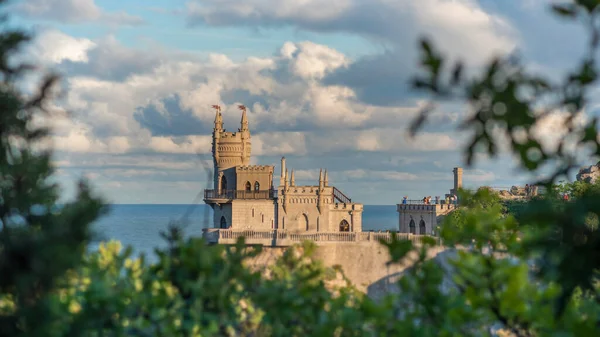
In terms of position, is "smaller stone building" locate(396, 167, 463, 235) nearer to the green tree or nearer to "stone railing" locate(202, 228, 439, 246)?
"stone railing" locate(202, 228, 439, 246)

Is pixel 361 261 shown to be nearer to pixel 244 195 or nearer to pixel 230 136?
pixel 244 195

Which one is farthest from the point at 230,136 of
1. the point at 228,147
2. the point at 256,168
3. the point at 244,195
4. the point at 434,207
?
the point at 434,207

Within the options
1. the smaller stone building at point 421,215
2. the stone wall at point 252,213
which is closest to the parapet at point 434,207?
the smaller stone building at point 421,215

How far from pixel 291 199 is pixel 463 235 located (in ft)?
176

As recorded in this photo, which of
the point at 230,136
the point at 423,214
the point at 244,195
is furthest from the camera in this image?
the point at 423,214

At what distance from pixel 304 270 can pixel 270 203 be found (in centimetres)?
5138

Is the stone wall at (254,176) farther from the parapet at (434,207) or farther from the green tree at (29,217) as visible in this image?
the green tree at (29,217)

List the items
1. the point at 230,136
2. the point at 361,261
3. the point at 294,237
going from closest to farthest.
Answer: the point at 361,261
the point at 294,237
the point at 230,136

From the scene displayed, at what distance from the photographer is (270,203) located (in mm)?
67438

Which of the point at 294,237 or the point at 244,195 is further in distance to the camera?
the point at 244,195

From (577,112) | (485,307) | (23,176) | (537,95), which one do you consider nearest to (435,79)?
(537,95)

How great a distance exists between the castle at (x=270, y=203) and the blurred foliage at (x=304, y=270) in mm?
49730

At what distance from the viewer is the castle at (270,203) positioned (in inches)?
2643

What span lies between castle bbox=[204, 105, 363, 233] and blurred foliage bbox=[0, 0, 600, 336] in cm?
4973
